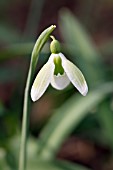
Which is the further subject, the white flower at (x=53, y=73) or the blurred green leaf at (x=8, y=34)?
the blurred green leaf at (x=8, y=34)

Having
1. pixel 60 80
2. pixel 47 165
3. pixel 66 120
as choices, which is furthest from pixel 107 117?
pixel 60 80

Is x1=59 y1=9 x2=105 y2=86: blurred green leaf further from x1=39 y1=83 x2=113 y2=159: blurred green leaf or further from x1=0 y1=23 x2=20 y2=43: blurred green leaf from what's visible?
x1=0 y1=23 x2=20 y2=43: blurred green leaf

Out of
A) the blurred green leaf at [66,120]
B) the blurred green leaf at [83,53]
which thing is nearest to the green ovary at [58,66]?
the blurred green leaf at [66,120]

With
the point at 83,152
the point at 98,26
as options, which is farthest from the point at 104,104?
the point at 98,26

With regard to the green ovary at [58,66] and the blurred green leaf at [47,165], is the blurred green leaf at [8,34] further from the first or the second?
the green ovary at [58,66]

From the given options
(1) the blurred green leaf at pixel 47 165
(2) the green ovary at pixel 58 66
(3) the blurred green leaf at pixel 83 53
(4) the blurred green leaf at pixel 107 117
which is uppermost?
(3) the blurred green leaf at pixel 83 53

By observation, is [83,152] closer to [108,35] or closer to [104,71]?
[104,71]

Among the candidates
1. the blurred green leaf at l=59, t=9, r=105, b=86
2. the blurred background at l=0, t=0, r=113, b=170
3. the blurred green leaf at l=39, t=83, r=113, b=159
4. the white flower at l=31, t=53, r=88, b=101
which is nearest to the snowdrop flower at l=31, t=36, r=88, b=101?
the white flower at l=31, t=53, r=88, b=101
